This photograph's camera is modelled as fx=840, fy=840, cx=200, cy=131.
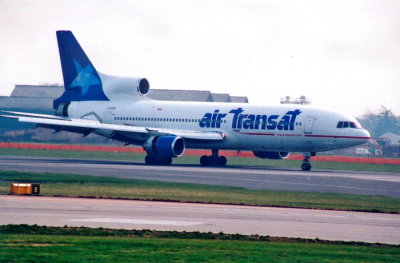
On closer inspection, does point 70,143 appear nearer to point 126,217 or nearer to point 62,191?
point 62,191

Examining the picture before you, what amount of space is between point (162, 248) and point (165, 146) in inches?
1624

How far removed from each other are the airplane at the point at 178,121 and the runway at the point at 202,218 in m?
30.2

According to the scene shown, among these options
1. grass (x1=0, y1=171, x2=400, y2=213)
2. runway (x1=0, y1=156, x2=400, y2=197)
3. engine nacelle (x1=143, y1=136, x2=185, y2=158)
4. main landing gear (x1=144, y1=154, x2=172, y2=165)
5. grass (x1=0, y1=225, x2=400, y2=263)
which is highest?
engine nacelle (x1=143, y1=136, x2=185, y2=158)

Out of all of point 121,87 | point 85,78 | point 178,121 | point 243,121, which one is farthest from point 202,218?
point 85,78

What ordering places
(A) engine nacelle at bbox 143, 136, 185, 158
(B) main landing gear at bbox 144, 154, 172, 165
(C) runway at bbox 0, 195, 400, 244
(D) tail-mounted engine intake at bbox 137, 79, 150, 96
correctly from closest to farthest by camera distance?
(C) runway at bbox 0, 195, 400, 244
(A) engine nacelle at bbox 143, 136, 185, 158
(B) main landing gear at bbox 144, 154, 172, 165
(D) tail-mounted engine intake at bbox 137, 79, 150, 96

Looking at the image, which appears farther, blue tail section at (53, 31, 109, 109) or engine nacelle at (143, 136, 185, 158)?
blue tail section at (53, 31, 109, 109)

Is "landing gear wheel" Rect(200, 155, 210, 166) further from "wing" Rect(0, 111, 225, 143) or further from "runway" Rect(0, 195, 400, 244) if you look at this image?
"runway" Rect(0, 195, 400, 244)

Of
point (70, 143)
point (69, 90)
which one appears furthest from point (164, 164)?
point (70, 143)

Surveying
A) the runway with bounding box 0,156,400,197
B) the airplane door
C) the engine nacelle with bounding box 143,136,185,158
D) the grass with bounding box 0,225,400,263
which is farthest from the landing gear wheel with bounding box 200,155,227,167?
the grass with bounding box 0,225,400,263

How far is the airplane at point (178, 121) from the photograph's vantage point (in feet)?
201

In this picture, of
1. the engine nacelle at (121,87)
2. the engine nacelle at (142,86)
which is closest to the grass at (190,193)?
the engine nacelle at (121,87)

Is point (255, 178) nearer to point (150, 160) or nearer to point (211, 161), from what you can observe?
point (150, 160)

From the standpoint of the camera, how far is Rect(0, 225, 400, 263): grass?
18.7 meters

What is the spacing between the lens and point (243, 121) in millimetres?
63844
